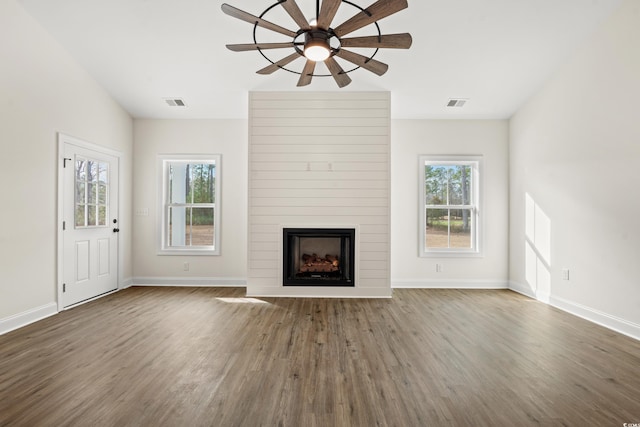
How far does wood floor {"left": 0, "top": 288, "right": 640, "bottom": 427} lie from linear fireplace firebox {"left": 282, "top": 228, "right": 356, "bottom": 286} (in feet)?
2.48

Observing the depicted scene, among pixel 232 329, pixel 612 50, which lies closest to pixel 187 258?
pixel 232 329

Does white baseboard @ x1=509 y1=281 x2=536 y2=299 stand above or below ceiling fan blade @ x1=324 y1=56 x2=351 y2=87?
below

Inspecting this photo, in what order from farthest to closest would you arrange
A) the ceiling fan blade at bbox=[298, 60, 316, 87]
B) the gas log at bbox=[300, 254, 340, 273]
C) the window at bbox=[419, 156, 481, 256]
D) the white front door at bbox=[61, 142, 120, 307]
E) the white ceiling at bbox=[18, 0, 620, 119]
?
the window at bbox=[419, 156, 481, 256]
the gas log at bbox=[300, 254, 340, 273]
the white front door at bbox=[61, 142, 120, 307]
the white ceiling at bbox=[18, 0, 620, 119]
the ceiling fan blade at bbox=[298, 60, 316, 87]

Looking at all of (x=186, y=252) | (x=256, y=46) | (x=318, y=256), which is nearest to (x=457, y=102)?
(x=318, y=256)

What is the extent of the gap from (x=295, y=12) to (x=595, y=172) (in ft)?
12.3

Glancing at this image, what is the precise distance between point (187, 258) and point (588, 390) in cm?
523

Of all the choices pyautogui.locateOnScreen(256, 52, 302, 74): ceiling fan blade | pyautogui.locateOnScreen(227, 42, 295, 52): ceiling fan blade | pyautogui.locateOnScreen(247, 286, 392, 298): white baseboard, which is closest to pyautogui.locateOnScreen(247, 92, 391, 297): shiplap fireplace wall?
pyautogui.locateOnScreen(247, 286, 392, 298): white baseboard

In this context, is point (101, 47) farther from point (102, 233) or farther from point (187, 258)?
point (187, 258)

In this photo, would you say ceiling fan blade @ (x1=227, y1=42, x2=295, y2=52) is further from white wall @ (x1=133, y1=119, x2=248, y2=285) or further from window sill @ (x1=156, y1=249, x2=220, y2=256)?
window sill @ (x1=156, y1=249, x2=220, y2=256)

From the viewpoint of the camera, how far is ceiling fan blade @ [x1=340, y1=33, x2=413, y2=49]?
2482 millimetres

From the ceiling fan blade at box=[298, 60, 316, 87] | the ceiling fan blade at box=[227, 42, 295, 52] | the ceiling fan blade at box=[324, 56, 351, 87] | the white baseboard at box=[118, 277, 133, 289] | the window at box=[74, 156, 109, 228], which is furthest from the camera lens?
the white baseboard at box=[118, 277, 133, 289]

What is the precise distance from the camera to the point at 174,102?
5008 mm

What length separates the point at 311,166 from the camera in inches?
187

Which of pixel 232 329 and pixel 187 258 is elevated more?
pixel 187 258
